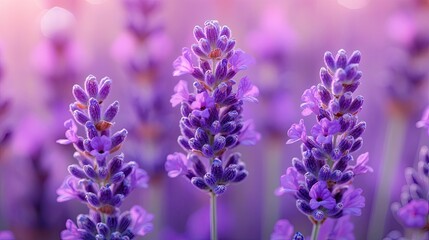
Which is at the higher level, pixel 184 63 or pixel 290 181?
pixel 184 63

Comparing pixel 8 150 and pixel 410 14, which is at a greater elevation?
pixel 410 14

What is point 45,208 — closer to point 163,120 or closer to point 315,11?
point 163,120

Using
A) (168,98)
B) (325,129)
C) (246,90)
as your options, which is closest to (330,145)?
(325,129)

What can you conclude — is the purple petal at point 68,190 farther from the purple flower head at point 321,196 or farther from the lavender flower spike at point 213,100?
the purple flower head at point 321,196

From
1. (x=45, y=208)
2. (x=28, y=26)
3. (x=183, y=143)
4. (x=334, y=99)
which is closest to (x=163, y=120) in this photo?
(x=45, y=208)

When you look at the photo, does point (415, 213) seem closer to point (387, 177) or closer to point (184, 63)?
point (184, 63)

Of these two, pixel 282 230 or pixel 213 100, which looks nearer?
pixel 213 100
